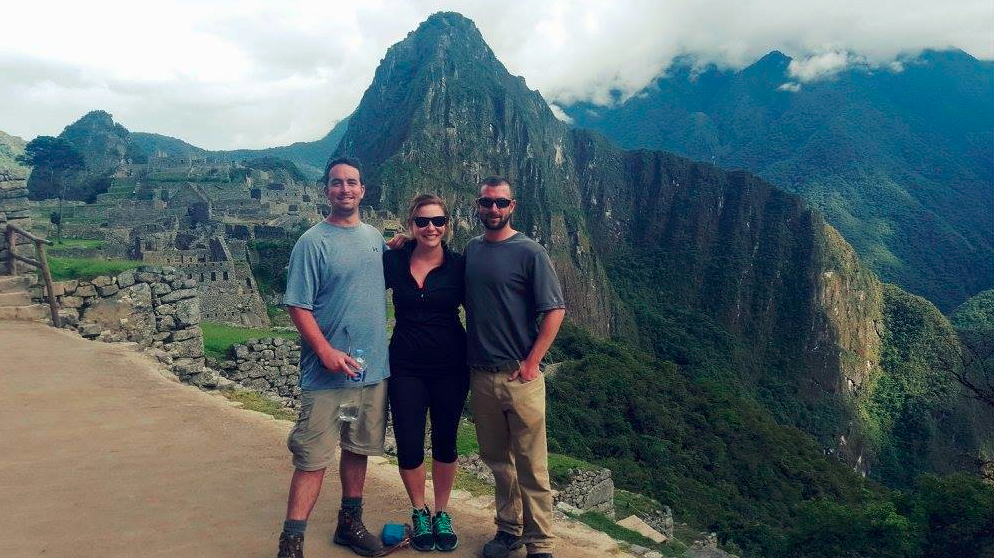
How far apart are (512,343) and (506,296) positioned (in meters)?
0.34

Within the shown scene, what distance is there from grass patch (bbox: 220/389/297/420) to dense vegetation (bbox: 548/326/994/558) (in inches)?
624

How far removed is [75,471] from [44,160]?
193 ft

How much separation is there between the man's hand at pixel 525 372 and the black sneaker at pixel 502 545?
4.08 feet

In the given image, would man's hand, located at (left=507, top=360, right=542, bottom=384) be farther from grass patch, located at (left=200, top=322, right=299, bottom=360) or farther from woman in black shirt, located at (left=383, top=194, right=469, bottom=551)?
grass patch, located at (left=200, top=322, right=299, bottom=360)

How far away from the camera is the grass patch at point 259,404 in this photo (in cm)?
859

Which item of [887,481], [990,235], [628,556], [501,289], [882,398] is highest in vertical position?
[990,235]

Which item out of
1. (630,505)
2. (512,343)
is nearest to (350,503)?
(512,343)

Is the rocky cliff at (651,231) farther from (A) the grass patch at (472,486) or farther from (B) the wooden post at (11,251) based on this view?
(A) the grass patch at (472,486)

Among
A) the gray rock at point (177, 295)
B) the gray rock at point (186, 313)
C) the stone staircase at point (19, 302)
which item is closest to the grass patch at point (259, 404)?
the gray rock at point (186, 313)

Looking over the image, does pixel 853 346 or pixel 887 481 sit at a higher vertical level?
pixel 853 346

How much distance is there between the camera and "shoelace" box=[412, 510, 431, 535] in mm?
4516

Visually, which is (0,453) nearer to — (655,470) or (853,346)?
(655,470)

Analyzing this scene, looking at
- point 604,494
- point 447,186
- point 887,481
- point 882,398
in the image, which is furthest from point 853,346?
point 604,494

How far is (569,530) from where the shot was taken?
550cm
